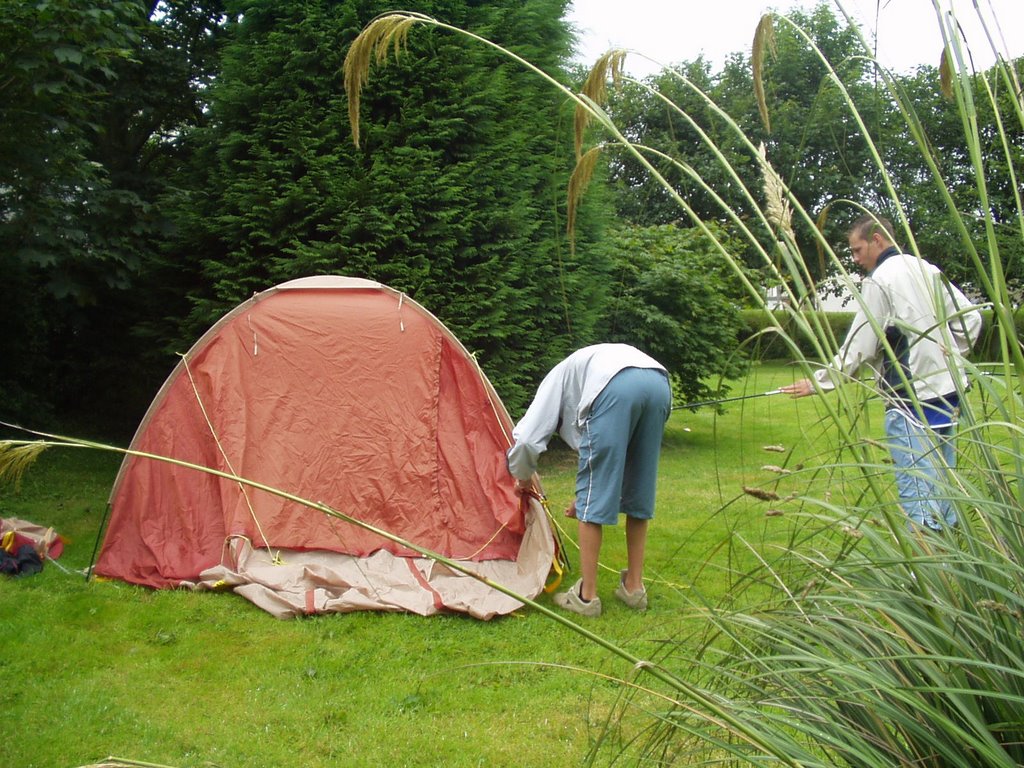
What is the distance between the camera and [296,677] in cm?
368

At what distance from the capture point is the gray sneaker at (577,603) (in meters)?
4.35

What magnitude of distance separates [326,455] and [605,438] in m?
1.64

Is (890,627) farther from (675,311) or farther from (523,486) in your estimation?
(675,311)

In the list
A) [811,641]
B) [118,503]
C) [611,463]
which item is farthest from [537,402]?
[811,641]

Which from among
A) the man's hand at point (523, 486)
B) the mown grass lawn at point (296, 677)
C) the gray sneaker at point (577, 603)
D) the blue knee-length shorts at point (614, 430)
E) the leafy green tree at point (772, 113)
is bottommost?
the mown grass lawn at point (296, 677)

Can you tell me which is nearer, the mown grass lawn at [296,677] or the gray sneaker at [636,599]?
the mown grass lawn at [296,677]

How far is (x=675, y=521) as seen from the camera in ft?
20.6

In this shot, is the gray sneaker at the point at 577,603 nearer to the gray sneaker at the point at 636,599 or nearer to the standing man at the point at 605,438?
the standing man at the point at 605,438

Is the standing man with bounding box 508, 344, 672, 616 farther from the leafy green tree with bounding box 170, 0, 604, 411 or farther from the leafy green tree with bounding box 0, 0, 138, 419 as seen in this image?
the leafy green tree with bounding box 0, 0, 138, 419

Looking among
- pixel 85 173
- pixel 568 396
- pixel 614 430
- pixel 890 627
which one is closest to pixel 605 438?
pixel 614 430

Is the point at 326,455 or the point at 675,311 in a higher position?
the point at 675,311

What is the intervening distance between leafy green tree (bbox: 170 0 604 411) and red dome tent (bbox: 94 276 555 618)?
70.2 inches

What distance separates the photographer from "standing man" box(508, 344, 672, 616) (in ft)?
14.0

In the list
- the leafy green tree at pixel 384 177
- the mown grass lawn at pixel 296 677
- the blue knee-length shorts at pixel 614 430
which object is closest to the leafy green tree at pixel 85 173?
the leafy green tree at pixel 384 177
